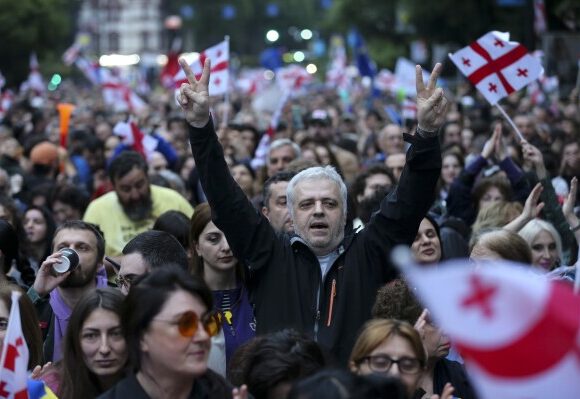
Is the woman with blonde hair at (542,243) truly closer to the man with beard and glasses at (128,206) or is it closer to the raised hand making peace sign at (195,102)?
the man with beard and glasses at (128,206)

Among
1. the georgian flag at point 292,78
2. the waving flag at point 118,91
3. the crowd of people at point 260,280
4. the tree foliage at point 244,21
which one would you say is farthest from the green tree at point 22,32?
the tree foliage at point 244,21

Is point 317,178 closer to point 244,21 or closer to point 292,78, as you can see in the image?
point 292,78

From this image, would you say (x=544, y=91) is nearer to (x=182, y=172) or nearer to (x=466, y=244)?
(x=182, y=172)

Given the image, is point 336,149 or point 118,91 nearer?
point 336,149

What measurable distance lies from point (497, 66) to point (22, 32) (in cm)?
3962

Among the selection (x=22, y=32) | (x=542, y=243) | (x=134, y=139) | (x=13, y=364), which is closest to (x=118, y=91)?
(x=134, y=139)

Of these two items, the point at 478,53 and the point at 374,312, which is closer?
the point at 374,312

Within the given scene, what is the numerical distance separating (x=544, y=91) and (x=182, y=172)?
12972 millimetres

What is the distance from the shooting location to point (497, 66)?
11188 mm

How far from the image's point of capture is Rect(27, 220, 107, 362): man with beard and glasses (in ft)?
21.0

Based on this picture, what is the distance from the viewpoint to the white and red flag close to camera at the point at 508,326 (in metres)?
3.02

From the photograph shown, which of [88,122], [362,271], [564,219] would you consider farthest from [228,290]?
[88,122]

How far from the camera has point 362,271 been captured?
5828 millimetres

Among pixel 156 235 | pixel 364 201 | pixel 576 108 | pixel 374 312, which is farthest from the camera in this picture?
pixel 576 108
